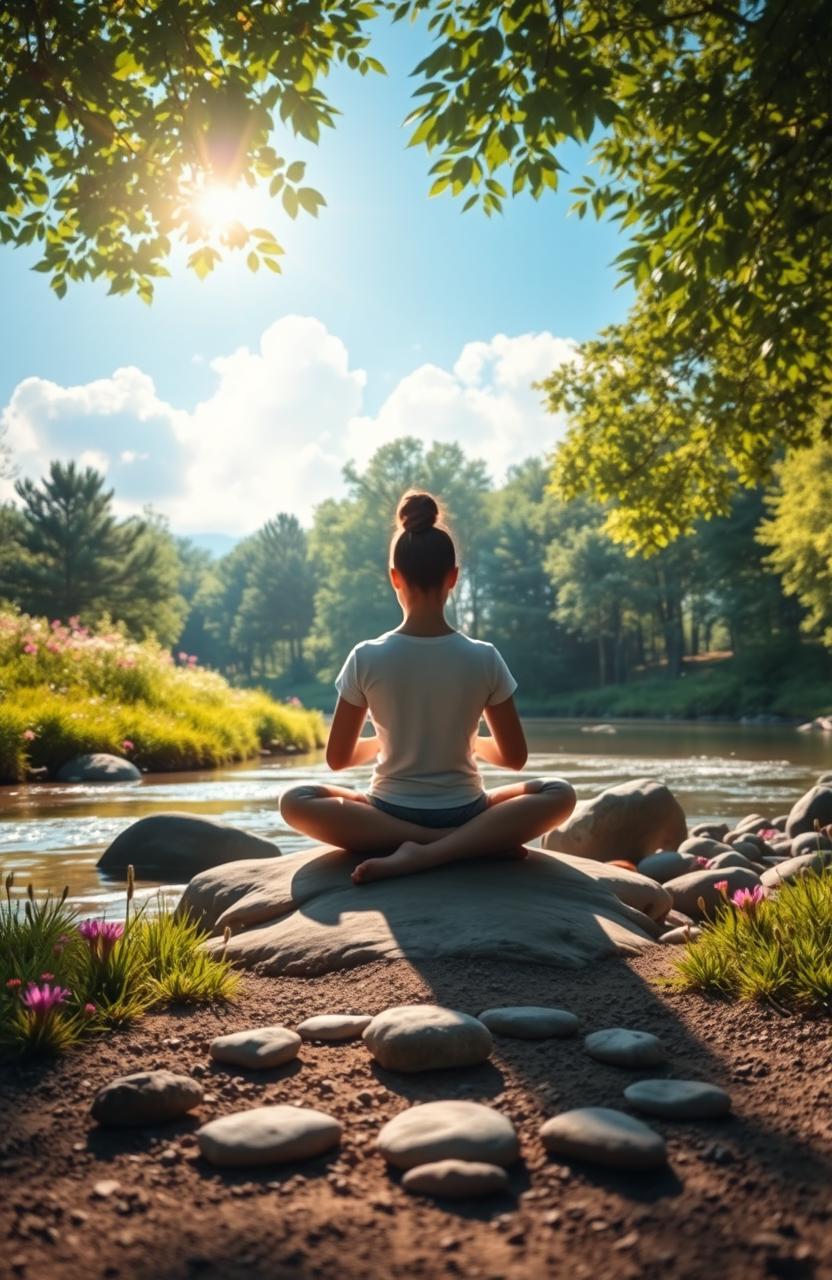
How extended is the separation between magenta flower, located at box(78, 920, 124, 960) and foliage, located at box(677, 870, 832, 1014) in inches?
71.3

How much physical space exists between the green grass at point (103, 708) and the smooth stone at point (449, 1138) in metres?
11.1

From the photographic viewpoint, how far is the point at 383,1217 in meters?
1.81

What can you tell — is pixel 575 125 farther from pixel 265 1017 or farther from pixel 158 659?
pixel 158 659

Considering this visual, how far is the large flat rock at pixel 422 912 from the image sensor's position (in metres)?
3.57

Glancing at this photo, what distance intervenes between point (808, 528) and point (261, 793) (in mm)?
22316

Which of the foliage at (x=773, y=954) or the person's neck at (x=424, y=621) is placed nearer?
the foliage at (x=773, y=954)

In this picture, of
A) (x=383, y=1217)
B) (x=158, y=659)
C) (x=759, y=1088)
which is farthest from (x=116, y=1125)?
(x=158, y=659)

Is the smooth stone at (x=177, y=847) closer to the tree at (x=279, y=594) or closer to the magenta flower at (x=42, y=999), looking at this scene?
the magenta flower at (x=42, y=999)

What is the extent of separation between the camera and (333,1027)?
9.20 feet

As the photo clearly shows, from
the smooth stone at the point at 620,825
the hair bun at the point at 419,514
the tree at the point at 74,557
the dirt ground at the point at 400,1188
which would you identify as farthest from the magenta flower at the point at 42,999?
the tree at the point at 74,557

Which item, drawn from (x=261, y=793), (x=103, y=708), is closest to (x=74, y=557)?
(x=103, y=708)

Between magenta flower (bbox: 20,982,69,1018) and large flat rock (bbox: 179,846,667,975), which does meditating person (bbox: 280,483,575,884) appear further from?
magenta flower (bbox: 20,982,69,1018)

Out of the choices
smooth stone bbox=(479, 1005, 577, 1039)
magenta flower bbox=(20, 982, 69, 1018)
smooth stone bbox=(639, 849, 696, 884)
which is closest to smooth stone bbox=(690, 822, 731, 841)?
smooth stone bbox=(639, 849, 696, 884)

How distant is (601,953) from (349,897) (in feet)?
3.50
